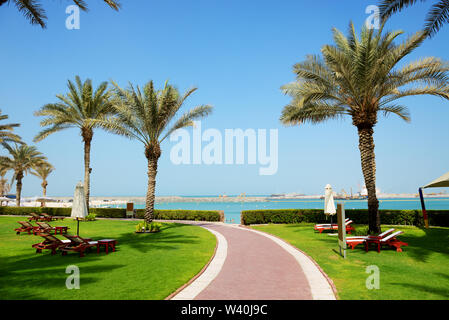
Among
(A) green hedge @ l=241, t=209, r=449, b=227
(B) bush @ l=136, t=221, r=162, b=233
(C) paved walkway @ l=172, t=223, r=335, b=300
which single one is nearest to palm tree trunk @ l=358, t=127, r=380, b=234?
(A) green hedge @ l=241, t=209, r=449, b=227

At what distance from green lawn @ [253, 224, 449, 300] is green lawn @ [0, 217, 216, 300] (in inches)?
158

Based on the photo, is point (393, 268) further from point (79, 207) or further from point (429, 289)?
point (79, 207)

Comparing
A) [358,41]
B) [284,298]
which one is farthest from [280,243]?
[358,41]

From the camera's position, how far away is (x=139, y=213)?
30.5 meters

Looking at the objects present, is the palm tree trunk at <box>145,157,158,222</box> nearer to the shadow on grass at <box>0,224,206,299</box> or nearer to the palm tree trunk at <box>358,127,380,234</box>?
the shadow on grass at <box>0,224,206,299</box>

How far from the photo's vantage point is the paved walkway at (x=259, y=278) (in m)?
5.84

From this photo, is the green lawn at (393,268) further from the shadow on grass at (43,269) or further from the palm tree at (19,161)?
the palm tree at (19,161)

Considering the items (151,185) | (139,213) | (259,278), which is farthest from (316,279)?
(139,213)

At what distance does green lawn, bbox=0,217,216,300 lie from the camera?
6.02 metres

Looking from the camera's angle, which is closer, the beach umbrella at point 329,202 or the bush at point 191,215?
the beach umbrella at point 329,202

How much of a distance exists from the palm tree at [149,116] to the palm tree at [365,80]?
7969 millimetres

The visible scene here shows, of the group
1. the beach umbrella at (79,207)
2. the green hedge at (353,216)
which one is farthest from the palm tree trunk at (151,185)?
the green hedge at (353,216)

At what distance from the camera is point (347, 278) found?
7035 millimetres
